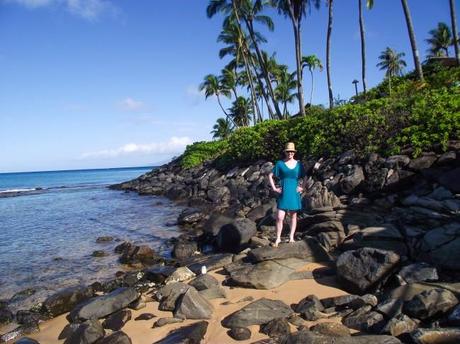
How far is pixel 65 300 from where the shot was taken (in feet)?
21.9

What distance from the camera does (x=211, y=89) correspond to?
165ft

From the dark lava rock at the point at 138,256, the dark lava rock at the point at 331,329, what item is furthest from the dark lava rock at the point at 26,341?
the dark lava rock at the point at 138,256

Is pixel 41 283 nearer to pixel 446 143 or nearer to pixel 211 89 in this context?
pixel 446 143

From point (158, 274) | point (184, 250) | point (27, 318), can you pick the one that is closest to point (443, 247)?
point (158, 274)

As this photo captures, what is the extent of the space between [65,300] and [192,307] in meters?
2.60

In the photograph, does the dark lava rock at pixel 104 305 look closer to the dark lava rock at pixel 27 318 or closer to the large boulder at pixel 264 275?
the dark lava rock at pixel 27 318

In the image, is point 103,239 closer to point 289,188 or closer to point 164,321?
point 289,188

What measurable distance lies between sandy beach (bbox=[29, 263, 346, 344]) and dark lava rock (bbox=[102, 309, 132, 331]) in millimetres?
72

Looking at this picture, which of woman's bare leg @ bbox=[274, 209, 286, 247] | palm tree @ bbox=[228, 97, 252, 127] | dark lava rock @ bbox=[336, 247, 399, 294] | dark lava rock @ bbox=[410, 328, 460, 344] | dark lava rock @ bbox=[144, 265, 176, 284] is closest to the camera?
dark lava rock @ bbox=[410, 328, 460, 344]

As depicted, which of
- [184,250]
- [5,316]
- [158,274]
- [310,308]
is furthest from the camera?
[184,250]

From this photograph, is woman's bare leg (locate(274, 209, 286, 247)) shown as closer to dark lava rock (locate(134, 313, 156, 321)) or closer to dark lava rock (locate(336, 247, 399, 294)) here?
dark lava rock (locate(336, 247, 399, 294))

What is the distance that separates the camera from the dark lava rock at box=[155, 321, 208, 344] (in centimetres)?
457

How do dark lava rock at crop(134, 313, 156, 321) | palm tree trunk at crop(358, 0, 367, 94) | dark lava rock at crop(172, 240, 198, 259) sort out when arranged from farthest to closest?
palm tree trunk at crop(358, 0, 367, 94) → dark lava rock at crop(172, 240, 198, 259) → dark lava rock at crop(134, 313, 156, 321)

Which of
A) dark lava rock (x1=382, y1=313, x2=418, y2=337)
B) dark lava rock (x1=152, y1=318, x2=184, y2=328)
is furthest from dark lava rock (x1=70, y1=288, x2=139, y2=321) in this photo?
dark lava rock (x1=382, y1=313, x2=418, y2=337)
